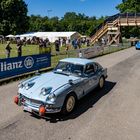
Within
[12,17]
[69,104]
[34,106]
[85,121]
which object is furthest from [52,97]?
[12,17]

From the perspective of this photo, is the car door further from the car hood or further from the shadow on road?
the car hood

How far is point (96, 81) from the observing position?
11.0 metres

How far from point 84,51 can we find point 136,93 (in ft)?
43.4

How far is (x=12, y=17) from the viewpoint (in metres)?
63.2

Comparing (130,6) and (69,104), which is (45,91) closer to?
(69,104)

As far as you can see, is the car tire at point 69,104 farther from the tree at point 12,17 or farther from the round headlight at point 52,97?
the tree at point 12,17

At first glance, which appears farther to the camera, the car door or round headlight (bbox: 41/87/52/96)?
the car door

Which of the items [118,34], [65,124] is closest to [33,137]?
[65,124]

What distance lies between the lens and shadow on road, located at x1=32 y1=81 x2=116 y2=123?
27.3 ft

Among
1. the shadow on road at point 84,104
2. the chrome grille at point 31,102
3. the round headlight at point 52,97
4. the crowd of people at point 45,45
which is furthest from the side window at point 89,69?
the crowd of people at point 45,45

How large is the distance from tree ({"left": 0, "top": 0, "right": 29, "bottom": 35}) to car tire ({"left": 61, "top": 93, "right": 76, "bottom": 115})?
5673 centimetres

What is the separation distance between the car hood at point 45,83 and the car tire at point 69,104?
0.47 metres

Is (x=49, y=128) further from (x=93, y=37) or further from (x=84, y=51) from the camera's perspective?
(x=93, y=37)

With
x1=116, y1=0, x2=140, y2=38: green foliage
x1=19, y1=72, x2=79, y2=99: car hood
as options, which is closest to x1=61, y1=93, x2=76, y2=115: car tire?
x1=19, y1=72, x2=79, y2=99: car hood
